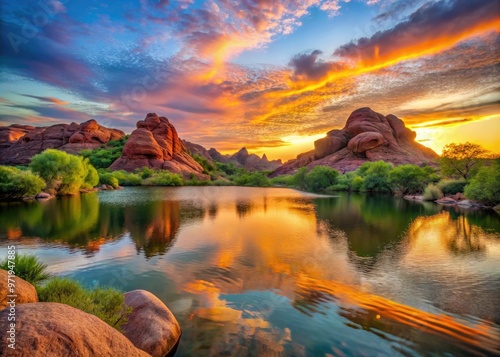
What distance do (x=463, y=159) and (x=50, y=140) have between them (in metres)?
135

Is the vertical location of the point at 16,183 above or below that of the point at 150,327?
above

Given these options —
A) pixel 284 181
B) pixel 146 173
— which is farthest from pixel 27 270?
pixel 284 181

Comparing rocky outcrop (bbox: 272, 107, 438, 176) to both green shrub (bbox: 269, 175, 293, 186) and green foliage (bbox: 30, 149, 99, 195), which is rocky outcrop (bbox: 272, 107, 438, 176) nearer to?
green shrub (bbox: 269, 175, 293, 186)

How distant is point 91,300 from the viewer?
21.4 ft

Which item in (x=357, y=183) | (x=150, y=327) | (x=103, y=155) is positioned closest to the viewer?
(x=150, y=327)

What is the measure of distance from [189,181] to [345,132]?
76125 mm

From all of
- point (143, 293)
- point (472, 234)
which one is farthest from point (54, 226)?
point (472, 234)

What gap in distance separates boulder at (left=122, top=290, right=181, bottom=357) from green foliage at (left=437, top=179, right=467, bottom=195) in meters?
53.1

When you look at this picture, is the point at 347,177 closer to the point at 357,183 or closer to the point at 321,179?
the point at 321,179

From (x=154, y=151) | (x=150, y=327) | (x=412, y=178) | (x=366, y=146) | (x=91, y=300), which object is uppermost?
(x=366, y=146)

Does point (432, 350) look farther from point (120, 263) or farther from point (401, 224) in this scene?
point (401, 224)

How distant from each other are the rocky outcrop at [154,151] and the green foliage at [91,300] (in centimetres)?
9212

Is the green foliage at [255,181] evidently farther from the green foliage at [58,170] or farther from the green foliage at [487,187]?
the green foliage at [487,187]

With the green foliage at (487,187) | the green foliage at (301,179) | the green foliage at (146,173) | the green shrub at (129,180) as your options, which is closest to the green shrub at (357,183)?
the green foliage at (301,179)
